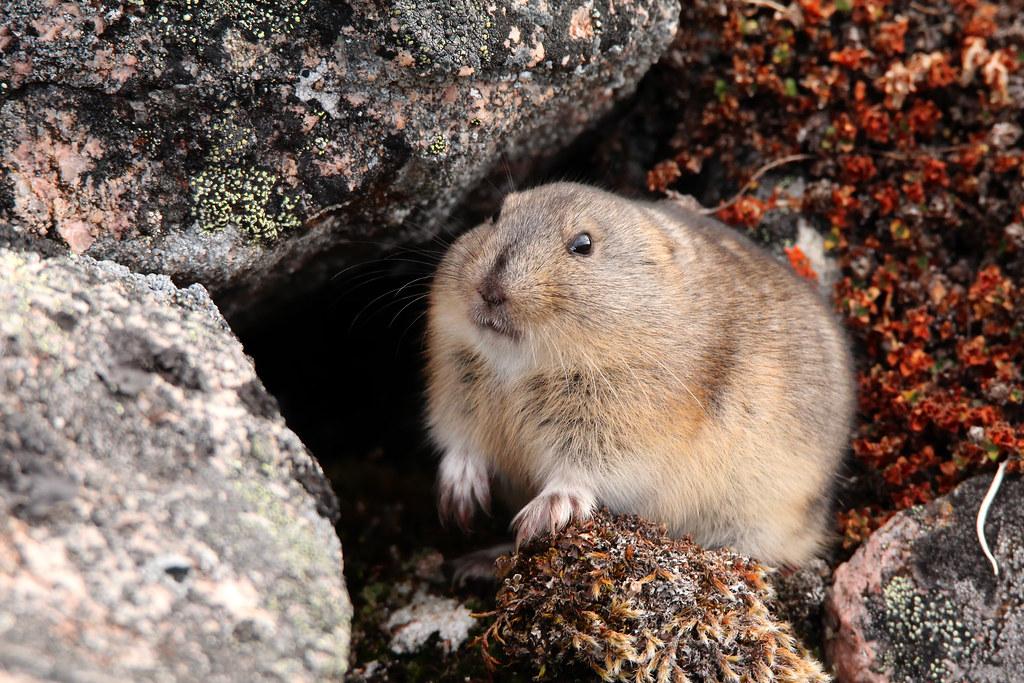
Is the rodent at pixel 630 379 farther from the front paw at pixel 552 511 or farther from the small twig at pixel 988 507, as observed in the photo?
the small twig at pixel 988 507

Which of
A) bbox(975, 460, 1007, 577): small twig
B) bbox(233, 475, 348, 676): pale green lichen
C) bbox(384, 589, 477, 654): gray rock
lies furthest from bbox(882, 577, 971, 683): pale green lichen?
bbox(233, 475, 348, 676): pale green lichen

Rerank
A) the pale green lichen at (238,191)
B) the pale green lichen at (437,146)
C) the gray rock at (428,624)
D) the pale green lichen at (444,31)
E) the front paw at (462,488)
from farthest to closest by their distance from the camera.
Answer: the front paw at (462,488) < the gray rock at (428,624) < the pale green lichen at (437,146) < the pale green lichen at (238,191) < the pale green lichen at (444,31)

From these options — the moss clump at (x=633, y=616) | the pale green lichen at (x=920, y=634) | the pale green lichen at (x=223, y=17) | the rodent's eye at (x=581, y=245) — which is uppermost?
the pale green lichen at (x=223, y=17)

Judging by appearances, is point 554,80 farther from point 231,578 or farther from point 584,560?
point 231,578

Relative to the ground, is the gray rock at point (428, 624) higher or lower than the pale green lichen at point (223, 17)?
lower

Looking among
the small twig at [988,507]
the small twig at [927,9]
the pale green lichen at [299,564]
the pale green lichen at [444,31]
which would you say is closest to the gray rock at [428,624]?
the pale green lichen at [299,564]

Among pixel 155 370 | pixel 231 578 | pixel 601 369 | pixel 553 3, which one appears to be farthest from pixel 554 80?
pixel 231 578

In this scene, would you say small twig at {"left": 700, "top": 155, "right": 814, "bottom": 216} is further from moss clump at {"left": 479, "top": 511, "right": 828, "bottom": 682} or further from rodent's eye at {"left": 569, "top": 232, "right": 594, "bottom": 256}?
moss clump at {"left": 479, "top": 511, "right": 828, "bottom": 682}
